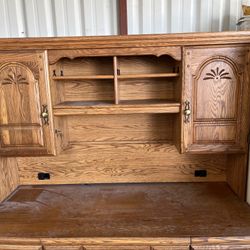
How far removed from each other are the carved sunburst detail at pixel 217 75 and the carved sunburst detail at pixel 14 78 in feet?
3.46

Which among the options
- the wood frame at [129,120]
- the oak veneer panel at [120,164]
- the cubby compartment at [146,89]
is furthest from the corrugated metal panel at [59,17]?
the oak veneer panel at [120,164]

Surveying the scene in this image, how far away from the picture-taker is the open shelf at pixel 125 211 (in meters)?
1.33

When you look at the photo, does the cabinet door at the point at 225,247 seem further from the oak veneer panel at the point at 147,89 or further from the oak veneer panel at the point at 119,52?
the oak veneer panel at the point at 119,52

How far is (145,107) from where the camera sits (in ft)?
4.88

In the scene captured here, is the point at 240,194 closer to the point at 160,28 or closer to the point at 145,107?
the point at 145,107

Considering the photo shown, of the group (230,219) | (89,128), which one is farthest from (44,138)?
(230,219)

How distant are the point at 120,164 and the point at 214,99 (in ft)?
2.67

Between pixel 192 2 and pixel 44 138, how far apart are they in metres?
1.31

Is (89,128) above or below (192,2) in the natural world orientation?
below

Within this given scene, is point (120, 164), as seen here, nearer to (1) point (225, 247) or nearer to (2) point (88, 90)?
(2) point (88, 90)

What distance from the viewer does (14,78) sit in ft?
4.75

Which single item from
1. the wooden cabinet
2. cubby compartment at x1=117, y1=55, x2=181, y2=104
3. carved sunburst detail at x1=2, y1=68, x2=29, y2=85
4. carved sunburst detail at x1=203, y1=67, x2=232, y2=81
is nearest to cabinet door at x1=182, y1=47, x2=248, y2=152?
carved sunburst detail at x1=203, y1=67, x2=232, y2=81

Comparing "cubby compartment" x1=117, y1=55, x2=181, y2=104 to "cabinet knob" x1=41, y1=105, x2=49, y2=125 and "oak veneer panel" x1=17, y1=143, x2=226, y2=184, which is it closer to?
"oak veneer panel" x1=17, y1=143, x2=226, y2=184

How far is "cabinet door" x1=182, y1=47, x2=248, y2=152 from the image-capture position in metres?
1.41
